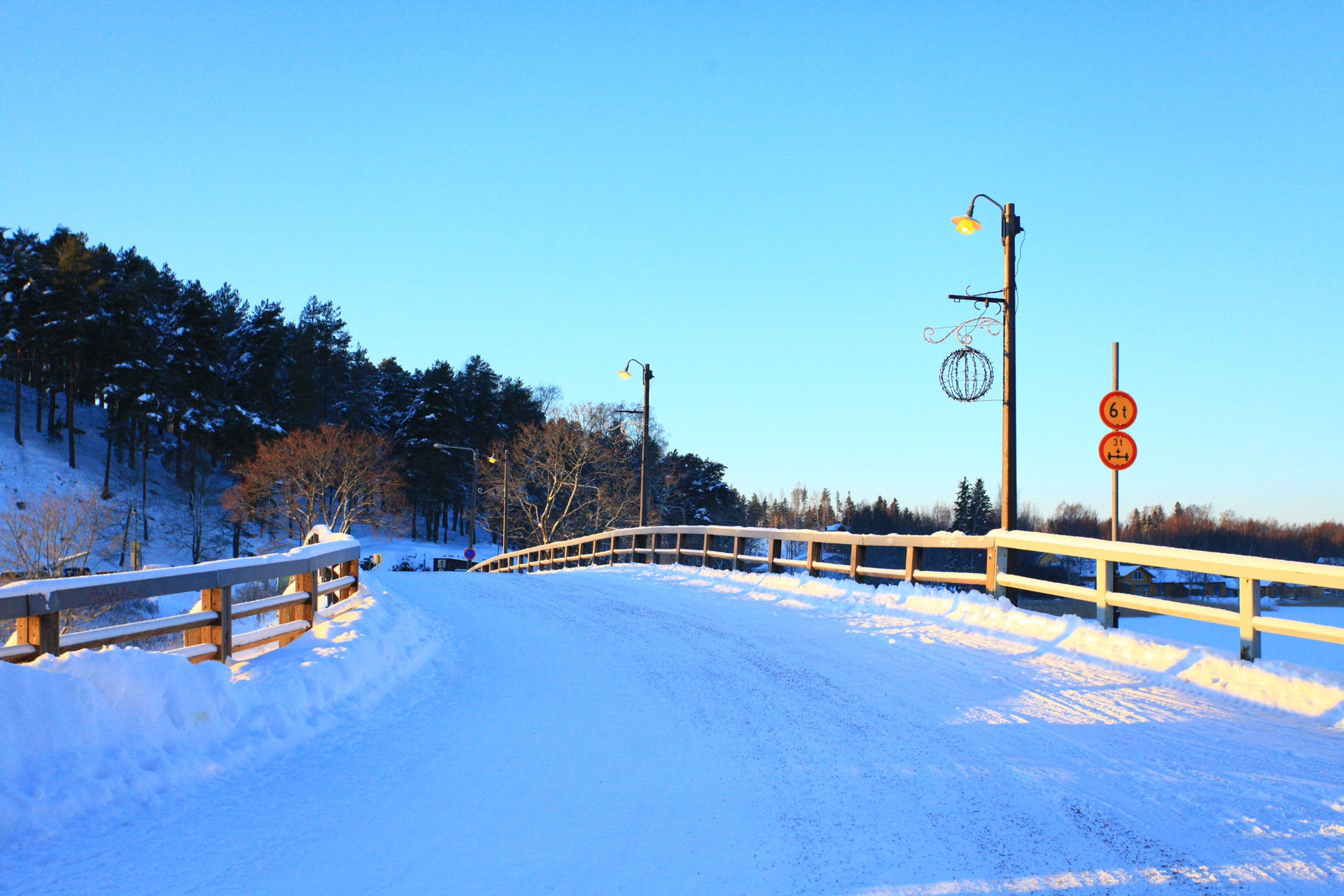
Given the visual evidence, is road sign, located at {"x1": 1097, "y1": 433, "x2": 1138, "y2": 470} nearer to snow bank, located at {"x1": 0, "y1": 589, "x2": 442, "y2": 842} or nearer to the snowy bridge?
the snowy bridge

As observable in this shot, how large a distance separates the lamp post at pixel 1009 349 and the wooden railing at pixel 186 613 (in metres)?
9.59

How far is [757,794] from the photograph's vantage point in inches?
189

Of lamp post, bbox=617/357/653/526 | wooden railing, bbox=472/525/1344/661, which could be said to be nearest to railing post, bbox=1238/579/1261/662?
wooden railing, bbox=472/525/1344/661

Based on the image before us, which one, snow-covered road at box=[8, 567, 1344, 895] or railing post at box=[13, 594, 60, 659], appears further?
railing post at box=[13, 594, 60, 659]

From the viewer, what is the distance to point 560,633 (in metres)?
11.0

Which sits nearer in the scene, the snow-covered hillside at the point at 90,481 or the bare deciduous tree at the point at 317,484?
the bare deciduous tree at the point at 317,484

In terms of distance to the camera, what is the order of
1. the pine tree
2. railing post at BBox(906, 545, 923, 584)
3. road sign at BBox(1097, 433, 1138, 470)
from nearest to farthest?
road sign at BBox(1097, 433, 1138, 470), railing post at BBox(906, 545, 923, 584), the pine tree

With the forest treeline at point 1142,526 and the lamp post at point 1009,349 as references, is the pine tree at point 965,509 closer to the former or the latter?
the forest treeline at point 1142,526

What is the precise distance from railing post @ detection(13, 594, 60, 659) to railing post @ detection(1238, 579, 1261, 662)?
360 inches

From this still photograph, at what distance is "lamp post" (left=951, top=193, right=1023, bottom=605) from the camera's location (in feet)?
41.5

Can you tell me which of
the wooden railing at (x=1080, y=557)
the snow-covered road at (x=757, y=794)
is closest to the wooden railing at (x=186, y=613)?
the snow-covered road at (x=757, y=794)

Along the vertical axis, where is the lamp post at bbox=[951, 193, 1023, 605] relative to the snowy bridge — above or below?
above

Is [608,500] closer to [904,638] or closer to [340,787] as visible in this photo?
[904,638]

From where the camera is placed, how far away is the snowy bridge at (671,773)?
3.79 metres
